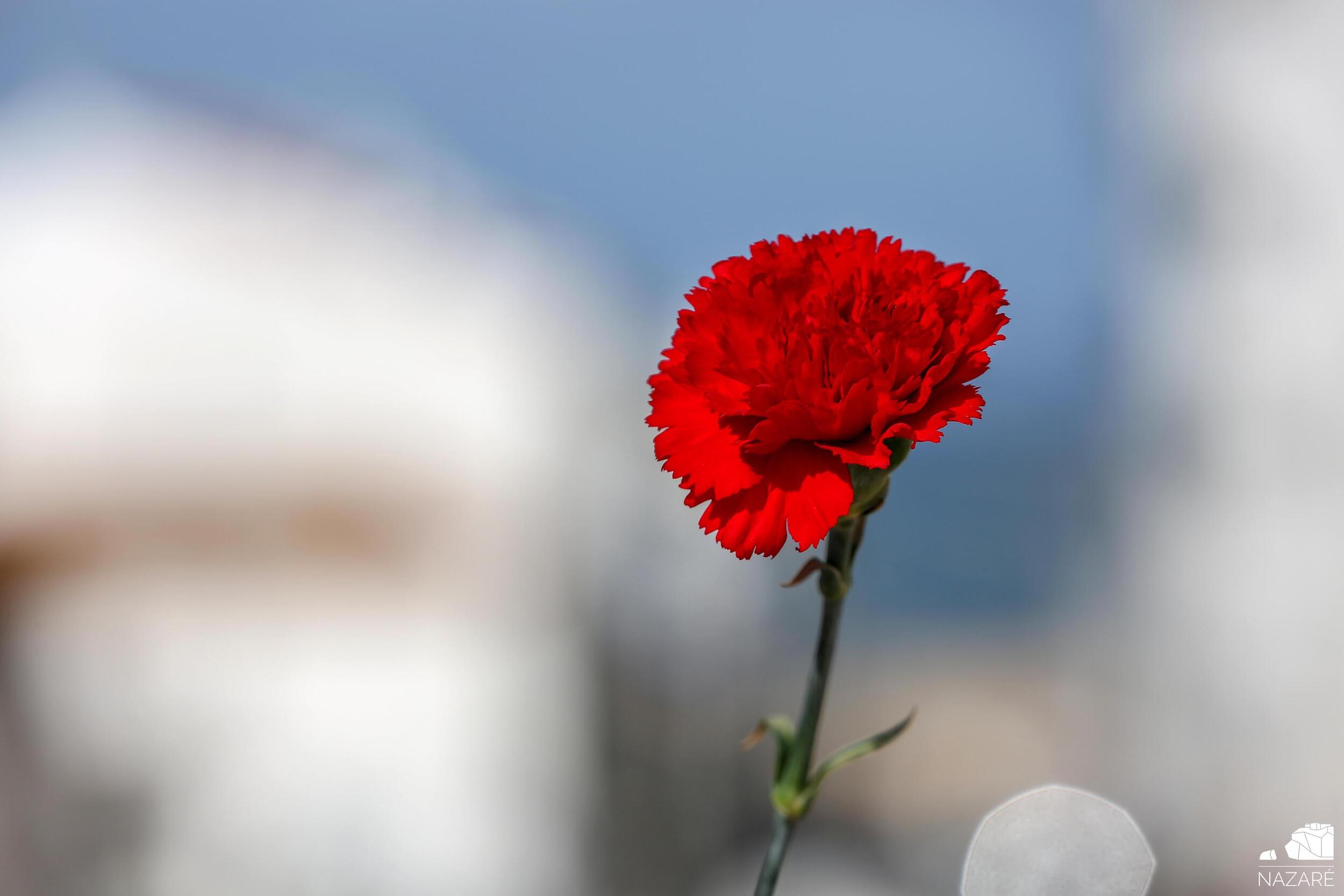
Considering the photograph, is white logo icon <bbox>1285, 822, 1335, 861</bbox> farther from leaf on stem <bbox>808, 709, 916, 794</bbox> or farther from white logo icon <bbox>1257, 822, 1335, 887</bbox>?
leaf on stem <bbox>808, 709, 916, 794</bbox>

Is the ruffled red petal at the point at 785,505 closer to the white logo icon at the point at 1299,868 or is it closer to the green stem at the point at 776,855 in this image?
the green stem at the point at 776,855

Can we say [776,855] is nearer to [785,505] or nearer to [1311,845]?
[785,505]

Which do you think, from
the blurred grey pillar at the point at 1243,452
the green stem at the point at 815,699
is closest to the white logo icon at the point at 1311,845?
the green stem at the point at 815,699

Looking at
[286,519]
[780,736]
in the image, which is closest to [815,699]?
[780,736]

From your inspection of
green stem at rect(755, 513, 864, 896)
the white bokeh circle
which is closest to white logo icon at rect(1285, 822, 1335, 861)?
the white bokeh circle

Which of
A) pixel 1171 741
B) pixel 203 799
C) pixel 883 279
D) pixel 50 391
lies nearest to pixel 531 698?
pixel 203 799

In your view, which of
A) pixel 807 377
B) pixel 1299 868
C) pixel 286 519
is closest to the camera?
pixel 807 377
